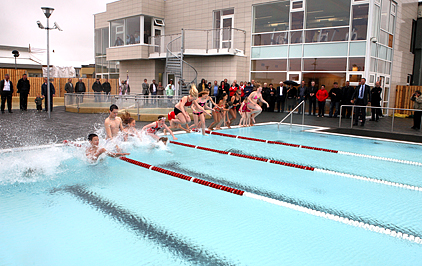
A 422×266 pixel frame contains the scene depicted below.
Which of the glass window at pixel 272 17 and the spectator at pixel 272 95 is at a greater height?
the glass window at pixel 272 17

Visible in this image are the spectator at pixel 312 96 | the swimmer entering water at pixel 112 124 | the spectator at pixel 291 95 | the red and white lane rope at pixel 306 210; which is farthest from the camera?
the spectator at pixel 291 95

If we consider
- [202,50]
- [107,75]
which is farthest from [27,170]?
[107,75]

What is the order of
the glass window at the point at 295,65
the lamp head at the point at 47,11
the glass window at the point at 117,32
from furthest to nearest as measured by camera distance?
the glass window at the point at 117,32, the glass window at the point at 295,65, the lamp head at the point at 47,11

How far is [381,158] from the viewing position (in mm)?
7668

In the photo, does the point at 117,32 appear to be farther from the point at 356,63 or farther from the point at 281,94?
the point at 356,63

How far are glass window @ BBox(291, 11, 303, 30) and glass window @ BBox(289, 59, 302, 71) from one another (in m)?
1.81

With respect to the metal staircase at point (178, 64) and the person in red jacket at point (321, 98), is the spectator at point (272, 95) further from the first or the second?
the metal staircase at point (178, 64)

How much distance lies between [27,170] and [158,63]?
18.2 metres

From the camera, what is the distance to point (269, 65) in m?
19.8

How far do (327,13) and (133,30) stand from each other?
506 inches

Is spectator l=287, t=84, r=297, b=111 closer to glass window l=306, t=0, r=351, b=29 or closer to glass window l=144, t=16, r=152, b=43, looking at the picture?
glass window l=306, t=0, r=351, b=29

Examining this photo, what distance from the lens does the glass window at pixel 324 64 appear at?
56.1 feet

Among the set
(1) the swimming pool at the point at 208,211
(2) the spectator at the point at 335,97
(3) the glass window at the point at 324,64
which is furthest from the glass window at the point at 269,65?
(1) the swimming pool at the point at 208,211

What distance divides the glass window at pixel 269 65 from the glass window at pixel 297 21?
1910 millimetres
